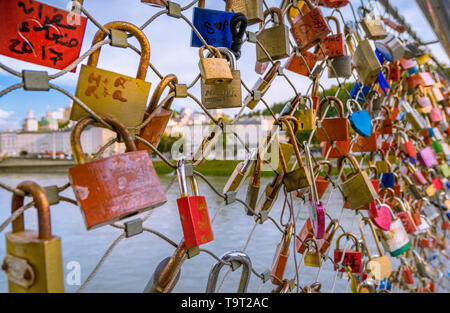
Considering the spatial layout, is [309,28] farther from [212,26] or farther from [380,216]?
[380,216]

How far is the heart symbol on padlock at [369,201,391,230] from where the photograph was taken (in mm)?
795

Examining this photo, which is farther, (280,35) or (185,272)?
(185,272)

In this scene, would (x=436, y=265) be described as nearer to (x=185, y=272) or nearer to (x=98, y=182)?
(x=185, y=272)

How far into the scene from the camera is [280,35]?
514 mm

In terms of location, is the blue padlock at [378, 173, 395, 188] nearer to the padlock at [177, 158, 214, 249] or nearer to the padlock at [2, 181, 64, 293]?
the padlock at [177, 158, 214, 249]

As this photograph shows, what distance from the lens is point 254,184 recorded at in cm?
51

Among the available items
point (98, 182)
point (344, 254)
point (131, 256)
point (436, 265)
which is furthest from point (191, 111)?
point (436, 265)

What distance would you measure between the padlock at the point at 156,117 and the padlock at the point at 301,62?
13.0 inches

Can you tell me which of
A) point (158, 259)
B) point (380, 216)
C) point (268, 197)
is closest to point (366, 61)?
point (380, 216)

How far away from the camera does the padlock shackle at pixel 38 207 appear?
0.24m

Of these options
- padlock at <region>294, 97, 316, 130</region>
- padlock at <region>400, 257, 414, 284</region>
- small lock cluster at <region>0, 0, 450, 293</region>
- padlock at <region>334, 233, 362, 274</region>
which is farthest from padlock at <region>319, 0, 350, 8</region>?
padlock at <region>400, 257, 414, 284</region>
